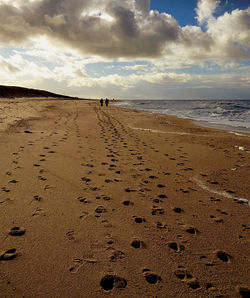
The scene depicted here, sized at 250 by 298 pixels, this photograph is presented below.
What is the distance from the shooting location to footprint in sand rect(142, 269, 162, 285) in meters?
2.31

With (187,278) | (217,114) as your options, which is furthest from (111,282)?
(217,114)

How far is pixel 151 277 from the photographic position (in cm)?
236

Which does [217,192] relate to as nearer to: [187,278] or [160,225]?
[160,225]

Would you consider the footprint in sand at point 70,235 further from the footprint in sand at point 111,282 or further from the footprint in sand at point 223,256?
the footprint in sand at point 223,256

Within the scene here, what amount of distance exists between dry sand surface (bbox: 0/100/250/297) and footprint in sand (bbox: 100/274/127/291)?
1cm

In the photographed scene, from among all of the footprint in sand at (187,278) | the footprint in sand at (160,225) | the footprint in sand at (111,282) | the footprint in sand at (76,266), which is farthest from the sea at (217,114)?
the footprint in sand at (76,266)

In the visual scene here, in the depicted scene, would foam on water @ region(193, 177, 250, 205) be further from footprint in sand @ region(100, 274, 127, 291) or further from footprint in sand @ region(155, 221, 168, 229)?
footprint in sand @ region(100, 274, 127, 291)

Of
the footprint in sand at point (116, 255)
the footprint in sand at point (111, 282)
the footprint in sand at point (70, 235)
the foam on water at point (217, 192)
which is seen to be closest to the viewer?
the footprint in sand at point (111, 282)

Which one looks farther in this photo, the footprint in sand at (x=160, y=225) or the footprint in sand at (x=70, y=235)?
the footprint in sand at (x=160, y=225)

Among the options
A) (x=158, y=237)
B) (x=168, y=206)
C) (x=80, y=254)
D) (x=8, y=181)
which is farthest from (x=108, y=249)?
(x=8, y=181)

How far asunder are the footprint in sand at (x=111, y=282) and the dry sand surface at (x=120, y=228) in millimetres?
12

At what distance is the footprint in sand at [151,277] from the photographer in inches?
90.9

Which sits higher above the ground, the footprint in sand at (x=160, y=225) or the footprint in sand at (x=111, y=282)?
the footprint in sand at (x=160, y=225)

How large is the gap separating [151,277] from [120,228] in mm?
961
